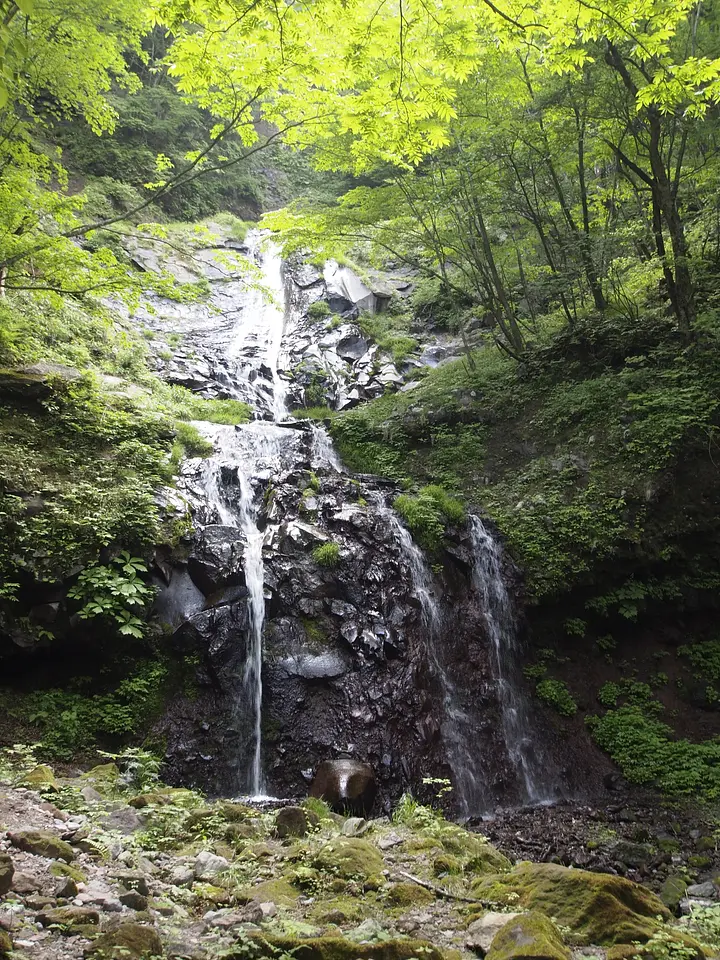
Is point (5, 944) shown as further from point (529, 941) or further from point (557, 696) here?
point (557, 696)

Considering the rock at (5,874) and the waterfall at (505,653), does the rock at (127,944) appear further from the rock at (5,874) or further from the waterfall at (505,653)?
the waterfall at (505,653)

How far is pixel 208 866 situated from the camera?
3643 millimetres

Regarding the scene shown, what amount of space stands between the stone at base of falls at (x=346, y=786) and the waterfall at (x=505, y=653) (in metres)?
2.26

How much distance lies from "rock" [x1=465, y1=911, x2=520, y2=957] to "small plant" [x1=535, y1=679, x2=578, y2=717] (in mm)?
5772

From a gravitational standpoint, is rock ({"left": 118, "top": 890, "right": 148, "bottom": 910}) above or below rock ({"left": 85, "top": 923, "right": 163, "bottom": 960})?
below

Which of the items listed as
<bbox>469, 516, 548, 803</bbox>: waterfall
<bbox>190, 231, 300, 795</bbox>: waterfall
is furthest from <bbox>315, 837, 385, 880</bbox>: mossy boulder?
<bbox>469, 516, 548, 803</bbox>: waterfall

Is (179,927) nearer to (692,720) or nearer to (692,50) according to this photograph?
(692,720)

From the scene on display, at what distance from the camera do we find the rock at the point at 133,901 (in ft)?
9.43

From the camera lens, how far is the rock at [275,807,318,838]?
4617 mm

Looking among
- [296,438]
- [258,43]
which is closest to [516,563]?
[296,438]

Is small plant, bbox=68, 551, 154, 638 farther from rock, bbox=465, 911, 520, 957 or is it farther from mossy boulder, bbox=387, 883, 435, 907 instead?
rock, bbox=465, 911, 520, 957

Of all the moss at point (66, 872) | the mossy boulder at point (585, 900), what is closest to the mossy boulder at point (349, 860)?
the mossy boulder at point (585, 900)

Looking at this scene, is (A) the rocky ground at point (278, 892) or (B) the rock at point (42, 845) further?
(B) the rock at point (42, 845)

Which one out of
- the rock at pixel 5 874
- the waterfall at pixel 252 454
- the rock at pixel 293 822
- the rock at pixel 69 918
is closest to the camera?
the rock at pixel 69 918
